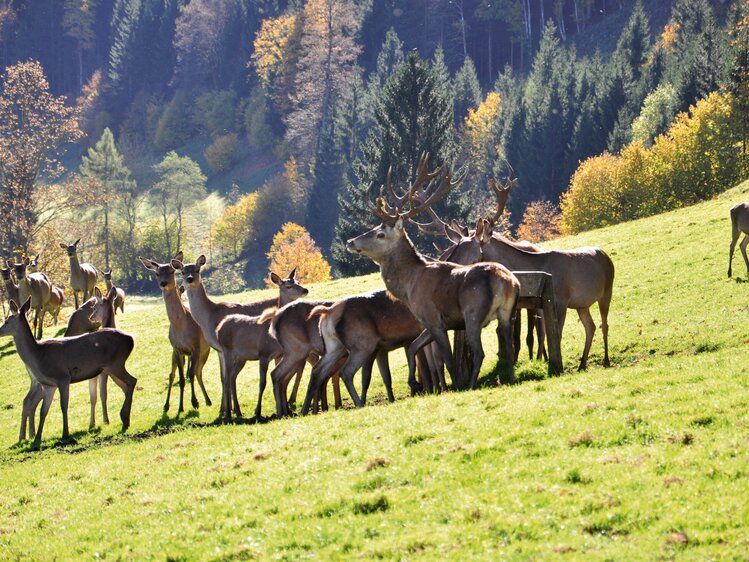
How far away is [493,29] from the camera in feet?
469

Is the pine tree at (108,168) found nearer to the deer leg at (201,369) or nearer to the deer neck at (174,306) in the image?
the deer leg at (201,369)

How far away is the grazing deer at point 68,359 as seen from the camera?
18203mm

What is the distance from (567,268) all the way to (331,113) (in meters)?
92.2

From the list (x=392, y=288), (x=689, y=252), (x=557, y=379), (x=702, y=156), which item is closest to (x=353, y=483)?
(x=557, y=379)

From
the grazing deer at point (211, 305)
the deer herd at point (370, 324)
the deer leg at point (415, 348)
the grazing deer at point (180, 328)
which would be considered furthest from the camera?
the grazing deer at point (180, 328)

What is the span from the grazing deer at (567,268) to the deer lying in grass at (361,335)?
8.40 ft

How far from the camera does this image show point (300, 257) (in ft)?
295

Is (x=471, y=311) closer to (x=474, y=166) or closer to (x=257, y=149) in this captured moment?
(x=474, y=166)

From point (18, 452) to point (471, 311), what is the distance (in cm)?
858

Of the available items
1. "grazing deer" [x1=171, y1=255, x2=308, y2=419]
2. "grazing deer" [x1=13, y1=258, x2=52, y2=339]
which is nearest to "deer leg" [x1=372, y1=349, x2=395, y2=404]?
"grazing deer" [x1=171, y1=255, x2=308, y2=419]

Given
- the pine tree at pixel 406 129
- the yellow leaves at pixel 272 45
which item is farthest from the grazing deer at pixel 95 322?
the yellow leaves at pixel 272 45

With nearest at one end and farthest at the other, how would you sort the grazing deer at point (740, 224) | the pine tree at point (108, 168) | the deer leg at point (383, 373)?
1. the deer leg at point (383, 373)
2. the grazing deer at point (740, 224)
3. the pine tree at point (108, 168)

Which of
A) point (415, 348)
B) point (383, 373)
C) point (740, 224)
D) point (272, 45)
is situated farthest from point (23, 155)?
point (272, 45)

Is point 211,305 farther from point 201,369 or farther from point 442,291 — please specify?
point 442,291
